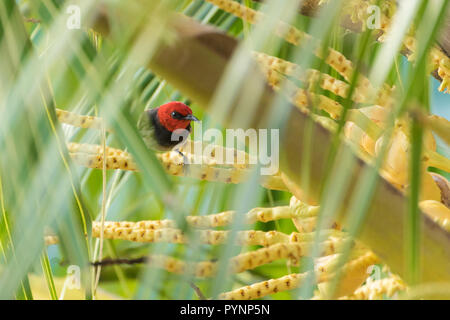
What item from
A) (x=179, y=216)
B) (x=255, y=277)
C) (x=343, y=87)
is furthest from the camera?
(x=255, y=277)

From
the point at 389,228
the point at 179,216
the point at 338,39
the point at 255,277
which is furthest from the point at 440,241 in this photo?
the point at 255,277

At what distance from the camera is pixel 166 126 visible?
1.97 feet

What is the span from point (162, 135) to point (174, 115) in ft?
0.21

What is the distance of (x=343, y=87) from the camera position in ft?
1.08

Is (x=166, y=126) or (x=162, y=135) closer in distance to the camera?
(x=166, y=126)

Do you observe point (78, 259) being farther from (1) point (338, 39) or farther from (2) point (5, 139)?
(1) point (338, 39)

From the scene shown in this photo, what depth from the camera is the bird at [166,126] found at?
56cm

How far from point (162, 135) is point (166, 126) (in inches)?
5.0

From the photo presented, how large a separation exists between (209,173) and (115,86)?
170 millimetres

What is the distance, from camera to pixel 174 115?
0.67 m

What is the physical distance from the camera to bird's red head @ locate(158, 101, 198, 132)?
56cm

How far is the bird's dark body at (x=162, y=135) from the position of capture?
0.58 m

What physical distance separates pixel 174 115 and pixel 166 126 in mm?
70

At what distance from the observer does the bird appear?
565 mm
